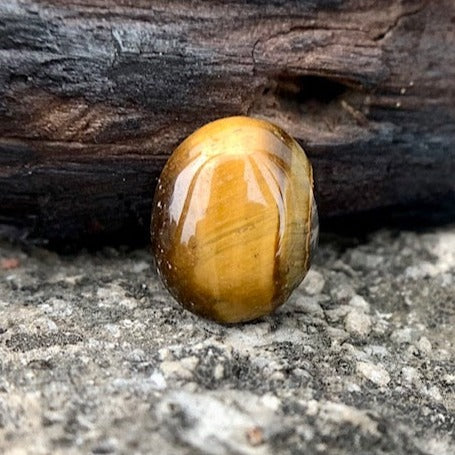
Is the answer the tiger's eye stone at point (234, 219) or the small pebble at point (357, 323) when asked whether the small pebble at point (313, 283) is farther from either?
the tiger's eye stone at point (234, 219)

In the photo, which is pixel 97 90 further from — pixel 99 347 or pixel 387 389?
pixel 387 389

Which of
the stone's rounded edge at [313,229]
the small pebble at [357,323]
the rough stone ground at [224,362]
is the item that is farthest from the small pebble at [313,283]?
the stone's rounded edge at [313,229]

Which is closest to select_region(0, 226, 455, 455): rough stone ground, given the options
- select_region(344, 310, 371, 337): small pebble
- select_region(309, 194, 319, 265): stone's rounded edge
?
select_region(344, 310, 371, 337): small pebble

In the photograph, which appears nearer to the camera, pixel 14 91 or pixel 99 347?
pixel 99 347

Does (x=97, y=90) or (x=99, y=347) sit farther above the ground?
(x=97, y=90)

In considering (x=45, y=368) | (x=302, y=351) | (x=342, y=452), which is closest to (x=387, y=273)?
(x=302, y=351)

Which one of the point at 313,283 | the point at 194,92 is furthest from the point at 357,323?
the point at 194,92
